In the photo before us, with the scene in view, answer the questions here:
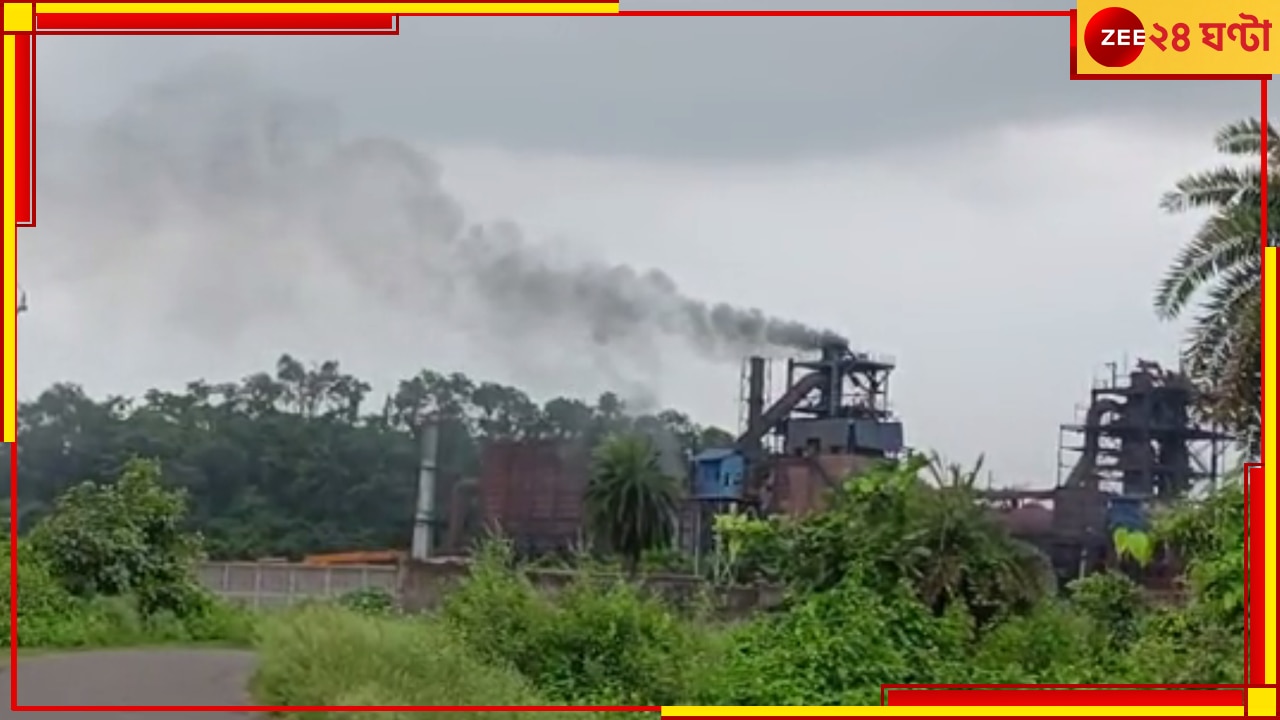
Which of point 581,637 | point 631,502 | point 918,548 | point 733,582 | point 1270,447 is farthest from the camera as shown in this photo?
point 631,502

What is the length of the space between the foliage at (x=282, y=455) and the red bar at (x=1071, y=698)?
652cm

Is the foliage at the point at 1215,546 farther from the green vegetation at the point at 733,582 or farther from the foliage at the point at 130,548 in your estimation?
the foliage at the point at 130,548

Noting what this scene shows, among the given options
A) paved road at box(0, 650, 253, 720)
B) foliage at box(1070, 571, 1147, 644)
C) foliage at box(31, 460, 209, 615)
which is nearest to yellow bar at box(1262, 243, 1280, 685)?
paved road at box(0, 650, 253, 720)

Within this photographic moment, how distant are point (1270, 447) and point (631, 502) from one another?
16426 mm

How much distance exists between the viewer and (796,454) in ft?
81.0

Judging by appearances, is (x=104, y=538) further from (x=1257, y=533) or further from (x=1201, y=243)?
(x=1257, y=533)

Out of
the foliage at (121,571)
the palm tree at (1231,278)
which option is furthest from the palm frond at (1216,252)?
the foliage at (121,571)

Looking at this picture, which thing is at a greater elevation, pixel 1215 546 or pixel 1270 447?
pixel 1270 447

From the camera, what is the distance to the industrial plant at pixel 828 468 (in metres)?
22.1

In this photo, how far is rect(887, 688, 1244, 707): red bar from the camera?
34.8ft

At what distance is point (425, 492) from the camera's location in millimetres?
20500

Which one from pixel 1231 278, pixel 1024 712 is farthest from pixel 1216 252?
pixel 1024 712

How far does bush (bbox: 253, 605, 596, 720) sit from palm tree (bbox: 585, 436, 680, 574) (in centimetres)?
888

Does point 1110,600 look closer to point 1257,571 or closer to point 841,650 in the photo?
point 841,650
